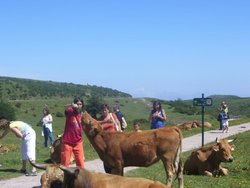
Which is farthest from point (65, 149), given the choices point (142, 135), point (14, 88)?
→ point (14, 88)

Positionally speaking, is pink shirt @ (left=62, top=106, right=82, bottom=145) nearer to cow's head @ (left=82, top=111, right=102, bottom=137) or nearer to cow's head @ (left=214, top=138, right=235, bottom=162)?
cow's head @ (left=82, top=111, right=102, bottom=137)

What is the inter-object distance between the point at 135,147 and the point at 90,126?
1099 millimetres

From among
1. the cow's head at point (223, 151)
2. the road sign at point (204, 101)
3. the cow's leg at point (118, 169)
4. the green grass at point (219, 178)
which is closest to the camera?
the cow's leg at point (118, 169)

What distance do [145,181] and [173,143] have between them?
4.15 meters

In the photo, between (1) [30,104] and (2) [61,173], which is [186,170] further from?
(1) [30,104]

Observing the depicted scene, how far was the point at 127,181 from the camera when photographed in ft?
25.5

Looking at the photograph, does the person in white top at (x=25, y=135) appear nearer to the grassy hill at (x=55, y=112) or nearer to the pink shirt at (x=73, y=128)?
the grassy hill at (x=55, y=112)

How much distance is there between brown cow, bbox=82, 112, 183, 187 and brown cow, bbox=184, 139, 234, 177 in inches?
117

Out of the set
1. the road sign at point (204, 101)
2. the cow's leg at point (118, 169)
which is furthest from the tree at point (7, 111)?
the cow's leg at point (118, 169)

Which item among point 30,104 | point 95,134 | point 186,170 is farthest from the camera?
point 30,104

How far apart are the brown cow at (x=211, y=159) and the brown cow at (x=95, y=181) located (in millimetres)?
7241

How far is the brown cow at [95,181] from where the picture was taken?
742cm

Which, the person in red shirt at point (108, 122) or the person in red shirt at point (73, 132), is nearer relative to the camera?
the person in red shirt at point (73, 132)

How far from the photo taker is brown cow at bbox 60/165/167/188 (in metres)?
7.42
